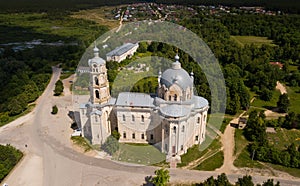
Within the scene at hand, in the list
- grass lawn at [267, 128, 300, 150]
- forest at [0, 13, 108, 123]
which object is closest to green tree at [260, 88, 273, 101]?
grass lawn at [267, 128, 300, 150]

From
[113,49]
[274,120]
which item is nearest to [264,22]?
[113,49]

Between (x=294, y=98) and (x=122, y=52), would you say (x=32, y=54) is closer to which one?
(x=122, y=52)

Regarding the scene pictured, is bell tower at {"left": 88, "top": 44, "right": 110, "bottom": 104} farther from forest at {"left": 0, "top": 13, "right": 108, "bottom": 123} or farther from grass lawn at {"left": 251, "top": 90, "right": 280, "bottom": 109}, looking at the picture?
grass lawn at {"left": 251, "top": 90, "right": 280, "bottom": 109}

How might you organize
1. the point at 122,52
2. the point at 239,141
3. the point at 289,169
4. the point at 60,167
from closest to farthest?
the point at 289,169
the point at 60,167
the point at 239,141
the point at 122,52

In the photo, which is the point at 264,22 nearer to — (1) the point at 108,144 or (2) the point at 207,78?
(2) the point at 207,78

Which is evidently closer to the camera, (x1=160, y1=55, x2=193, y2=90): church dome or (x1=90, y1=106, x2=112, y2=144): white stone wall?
(x1=160, y1=55, x2=193, y2=90): church dome

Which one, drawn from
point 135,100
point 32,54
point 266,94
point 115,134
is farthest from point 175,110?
point 32,54
